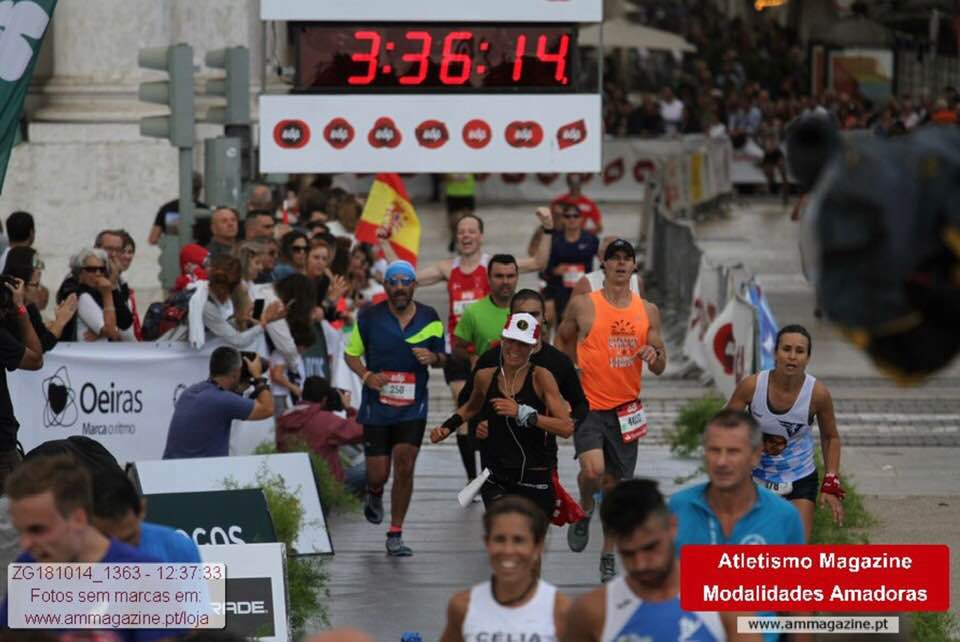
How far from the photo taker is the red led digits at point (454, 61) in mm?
16562

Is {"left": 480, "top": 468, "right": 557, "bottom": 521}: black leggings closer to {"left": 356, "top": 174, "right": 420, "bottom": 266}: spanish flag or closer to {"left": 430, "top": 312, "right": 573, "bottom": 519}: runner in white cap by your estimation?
{"left": 430, "top": 312, "right": 573, "bottom": 519}: runner in white cap

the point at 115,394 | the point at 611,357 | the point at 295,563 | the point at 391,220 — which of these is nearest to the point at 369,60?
the point at 391,220

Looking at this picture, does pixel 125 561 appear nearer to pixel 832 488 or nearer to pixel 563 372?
pixel 832 488

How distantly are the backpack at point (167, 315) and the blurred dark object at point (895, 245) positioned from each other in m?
10.8

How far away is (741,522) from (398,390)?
18.9 ft

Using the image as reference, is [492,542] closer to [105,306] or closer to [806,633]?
[806,633]

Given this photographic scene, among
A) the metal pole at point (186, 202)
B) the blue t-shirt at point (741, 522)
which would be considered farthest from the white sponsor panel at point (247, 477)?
the metal pole at point (186, 202)

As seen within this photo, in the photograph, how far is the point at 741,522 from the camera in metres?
6.76

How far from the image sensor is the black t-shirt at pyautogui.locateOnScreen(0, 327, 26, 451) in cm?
1075

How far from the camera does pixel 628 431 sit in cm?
1177

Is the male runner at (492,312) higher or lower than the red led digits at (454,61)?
lower

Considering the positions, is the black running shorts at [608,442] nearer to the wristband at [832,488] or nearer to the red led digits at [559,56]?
the wristband at [832,488]

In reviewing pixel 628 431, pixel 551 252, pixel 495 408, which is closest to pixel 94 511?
pixel 495 408

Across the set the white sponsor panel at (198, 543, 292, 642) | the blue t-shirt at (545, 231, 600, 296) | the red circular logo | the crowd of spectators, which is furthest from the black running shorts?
the crowd of spectators
